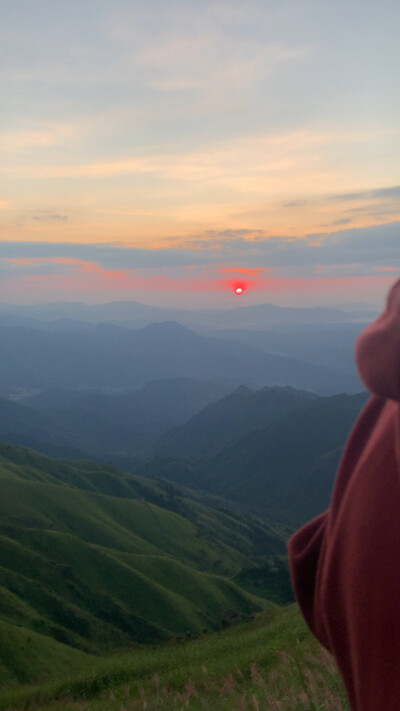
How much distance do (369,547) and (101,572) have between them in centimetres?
7603

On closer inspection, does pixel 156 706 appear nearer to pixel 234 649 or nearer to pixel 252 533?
pixel 234 649

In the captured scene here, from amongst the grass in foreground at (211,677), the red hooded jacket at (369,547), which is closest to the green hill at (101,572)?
the grass in foreground at (211,677)

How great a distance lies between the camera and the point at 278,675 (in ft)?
25.6

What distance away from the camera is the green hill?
5631 cm

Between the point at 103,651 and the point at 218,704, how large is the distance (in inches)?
2092

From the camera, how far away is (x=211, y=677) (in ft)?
46.8

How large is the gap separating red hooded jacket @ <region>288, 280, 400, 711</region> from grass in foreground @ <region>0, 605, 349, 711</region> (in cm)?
365

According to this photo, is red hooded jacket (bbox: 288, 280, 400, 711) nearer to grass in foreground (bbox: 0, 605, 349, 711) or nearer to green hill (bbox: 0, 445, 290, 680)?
grass in foreground (bbox: 0, 605, 349, 711)

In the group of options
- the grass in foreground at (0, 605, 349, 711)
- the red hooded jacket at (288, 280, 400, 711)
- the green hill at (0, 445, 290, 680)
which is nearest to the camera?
the red hooded jacket at (288, 280, 400, 711)

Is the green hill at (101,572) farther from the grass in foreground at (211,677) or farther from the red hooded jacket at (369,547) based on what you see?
the red hooded jacket at (369,547)

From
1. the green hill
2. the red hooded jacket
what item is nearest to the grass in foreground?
the red hooded jacket

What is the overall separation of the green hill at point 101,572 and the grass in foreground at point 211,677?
1418 centimetres

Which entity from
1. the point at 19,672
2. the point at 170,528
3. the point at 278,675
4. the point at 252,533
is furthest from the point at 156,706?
the point at 252,533

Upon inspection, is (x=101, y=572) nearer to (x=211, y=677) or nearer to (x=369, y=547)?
(x=211, y=677)
